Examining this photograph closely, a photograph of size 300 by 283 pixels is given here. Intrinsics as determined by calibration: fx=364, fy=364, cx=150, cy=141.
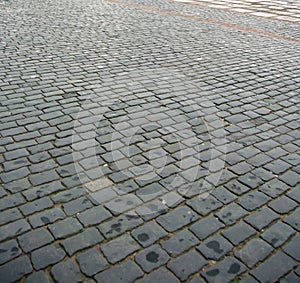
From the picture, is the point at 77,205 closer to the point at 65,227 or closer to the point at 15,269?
the point at 65,227

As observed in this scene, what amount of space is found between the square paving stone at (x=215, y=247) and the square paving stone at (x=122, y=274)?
563 mm

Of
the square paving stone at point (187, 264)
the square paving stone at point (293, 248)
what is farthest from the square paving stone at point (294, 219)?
the square paving stone at point (187, 264)

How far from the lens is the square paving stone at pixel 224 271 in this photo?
2754mm

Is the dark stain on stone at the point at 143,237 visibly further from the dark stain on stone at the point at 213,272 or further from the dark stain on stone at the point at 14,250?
the dark stain on stone at the point at 14,250

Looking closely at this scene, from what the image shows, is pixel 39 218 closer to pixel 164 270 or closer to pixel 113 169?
pixel 113 169

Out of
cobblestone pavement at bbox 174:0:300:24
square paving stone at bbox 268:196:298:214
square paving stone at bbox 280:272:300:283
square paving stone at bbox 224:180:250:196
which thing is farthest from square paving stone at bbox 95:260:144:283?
cobblestone pavement at bbox 174:0:300:24

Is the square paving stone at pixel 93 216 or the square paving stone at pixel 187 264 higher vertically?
the square paving stone at pixel 187 264

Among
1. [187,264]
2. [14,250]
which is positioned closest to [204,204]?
[187,264]

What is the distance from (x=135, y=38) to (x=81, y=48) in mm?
1619

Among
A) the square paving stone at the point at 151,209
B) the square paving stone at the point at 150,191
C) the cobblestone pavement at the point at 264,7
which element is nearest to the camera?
the square paving stone at the point at 151,209

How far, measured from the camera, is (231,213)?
341cm

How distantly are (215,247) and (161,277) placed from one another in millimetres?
554

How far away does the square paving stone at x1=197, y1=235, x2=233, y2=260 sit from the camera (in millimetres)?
2957

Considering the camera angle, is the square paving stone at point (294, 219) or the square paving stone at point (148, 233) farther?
the square paving stone at point (294, 219)
